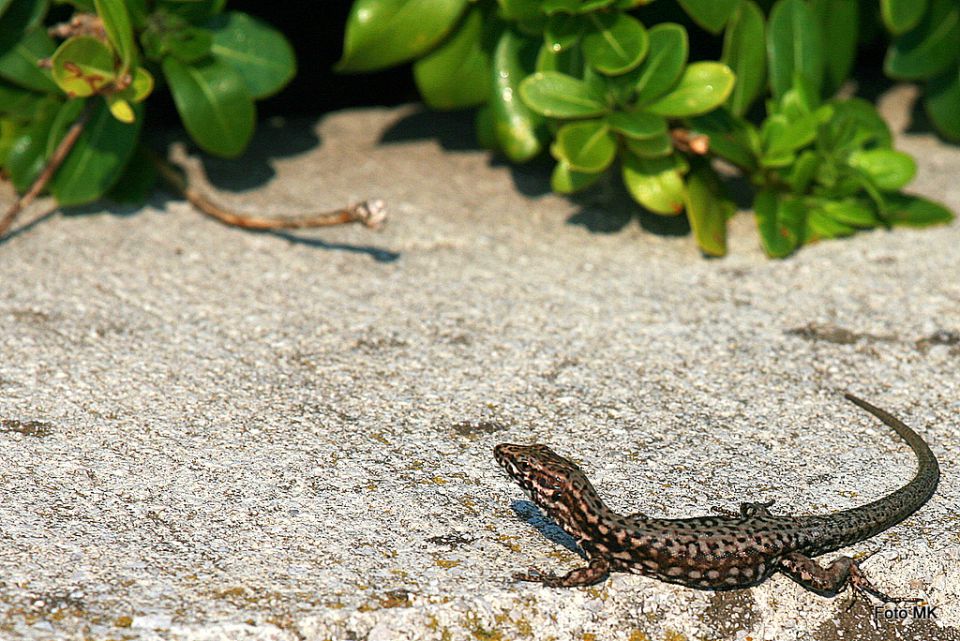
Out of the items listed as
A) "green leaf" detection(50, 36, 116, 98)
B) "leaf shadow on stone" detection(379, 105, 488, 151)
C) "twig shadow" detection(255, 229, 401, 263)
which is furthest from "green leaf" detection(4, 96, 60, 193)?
"leaf shadow on stone" detection(379, 105, 488, 151)

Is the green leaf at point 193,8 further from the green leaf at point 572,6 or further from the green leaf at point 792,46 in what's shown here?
the green leaf at point 792,46

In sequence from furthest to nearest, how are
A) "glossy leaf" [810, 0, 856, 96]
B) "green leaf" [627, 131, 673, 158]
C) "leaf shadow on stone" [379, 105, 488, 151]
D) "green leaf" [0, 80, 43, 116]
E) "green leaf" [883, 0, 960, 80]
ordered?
"leaf shadow on stone" [379, 105, 488, 151] < "green leaf" [883, 0, 960, 80] < "glossy leaf" [810, 0, 856, 96] < "green leaf" [0, 80, 43, 116] < "green leaf" [627, 131, 673, 158]

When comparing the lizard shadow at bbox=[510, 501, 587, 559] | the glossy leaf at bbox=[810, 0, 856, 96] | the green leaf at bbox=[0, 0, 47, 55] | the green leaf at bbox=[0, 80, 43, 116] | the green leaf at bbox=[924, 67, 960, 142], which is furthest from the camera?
the green leaf at bbox=[924, 67, 960, 142]

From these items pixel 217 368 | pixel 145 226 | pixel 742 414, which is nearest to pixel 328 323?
pixel 217 368

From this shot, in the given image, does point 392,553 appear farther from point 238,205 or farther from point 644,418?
point 238,205

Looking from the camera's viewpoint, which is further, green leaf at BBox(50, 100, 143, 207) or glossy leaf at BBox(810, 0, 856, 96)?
glossy leaf at BBox(810, 0, 856, 96)

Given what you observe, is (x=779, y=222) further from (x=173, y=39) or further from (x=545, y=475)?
(x=173, y=39)

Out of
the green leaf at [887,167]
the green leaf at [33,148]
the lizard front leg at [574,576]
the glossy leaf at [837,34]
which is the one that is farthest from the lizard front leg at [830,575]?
the green leaf at [33,148]

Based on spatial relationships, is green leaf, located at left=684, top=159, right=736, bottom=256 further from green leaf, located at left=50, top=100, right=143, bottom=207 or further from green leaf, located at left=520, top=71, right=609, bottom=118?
green leaf, located at left=50, top=100, right=143, bottom=207

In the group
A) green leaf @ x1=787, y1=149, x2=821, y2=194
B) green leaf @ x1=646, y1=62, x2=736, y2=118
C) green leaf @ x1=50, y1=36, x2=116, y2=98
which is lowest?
green leaf @ x1=787, y1=149, x2=821, y2=194
